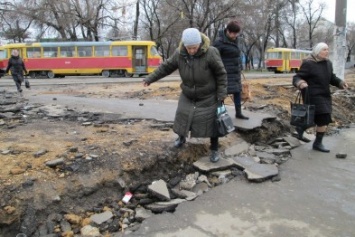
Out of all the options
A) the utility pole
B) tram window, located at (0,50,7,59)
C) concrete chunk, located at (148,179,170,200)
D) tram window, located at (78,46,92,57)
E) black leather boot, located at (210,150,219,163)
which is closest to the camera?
concrete chunk, located at (148,179,170,200)

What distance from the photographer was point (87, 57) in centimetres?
2762

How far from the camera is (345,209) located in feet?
13.3

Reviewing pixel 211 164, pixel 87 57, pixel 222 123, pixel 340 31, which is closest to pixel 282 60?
pixel 87 57

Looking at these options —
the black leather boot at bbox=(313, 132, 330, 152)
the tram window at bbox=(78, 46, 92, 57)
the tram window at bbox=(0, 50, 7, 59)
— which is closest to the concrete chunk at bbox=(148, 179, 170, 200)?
the black leather boot at bbox=(313, 132, 330, 152)

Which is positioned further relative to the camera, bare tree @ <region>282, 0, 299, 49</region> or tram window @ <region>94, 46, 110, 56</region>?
bare tree @ <region>282, 0, 299, 49</region>

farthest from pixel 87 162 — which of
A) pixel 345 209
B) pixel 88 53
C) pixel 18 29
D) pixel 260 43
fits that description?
pixel 260 43

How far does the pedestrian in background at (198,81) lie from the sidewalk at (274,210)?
88 cm

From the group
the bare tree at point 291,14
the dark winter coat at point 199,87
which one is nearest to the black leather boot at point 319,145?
the dark winter coat at point 199,87

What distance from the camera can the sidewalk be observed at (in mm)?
3643

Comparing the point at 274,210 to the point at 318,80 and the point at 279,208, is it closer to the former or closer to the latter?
the point at 279,208

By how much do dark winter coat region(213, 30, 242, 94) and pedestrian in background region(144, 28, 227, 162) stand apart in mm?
1508

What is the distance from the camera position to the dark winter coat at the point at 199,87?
453 cm

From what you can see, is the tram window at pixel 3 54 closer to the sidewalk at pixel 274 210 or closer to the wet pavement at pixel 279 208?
the wet pavement at pixel 279 208

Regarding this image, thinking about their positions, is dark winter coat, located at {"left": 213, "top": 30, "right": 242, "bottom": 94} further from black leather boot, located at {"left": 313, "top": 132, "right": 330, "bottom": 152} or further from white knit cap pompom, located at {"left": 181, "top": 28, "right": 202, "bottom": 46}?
white knit cap pompom, located at {"left": 181, "top": 28, "right": 202, "bottom": 46}
